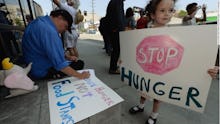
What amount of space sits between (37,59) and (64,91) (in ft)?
1.47

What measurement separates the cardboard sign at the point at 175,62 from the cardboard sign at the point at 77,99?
27 centimetres

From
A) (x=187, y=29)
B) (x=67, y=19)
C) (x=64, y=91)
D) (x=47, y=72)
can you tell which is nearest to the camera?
(x=187, y=29)

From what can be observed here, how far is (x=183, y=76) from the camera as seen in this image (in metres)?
0.87

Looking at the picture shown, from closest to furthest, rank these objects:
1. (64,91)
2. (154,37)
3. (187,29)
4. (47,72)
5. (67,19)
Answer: (187,29), (154,37), (64,91), (67,19), (47,72)

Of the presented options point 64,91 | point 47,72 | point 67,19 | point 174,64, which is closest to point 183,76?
point 174,64

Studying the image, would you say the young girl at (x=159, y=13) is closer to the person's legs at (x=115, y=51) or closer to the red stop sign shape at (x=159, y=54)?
the red stop sign shape at (x=159, y=54)

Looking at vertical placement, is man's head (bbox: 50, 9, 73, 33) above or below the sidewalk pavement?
above

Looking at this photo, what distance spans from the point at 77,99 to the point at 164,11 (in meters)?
0.92

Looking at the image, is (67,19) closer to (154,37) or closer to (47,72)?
(47,72)

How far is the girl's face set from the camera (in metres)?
1.08

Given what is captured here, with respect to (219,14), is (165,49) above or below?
below

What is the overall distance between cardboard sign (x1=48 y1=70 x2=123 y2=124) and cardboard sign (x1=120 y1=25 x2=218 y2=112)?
0.88ft

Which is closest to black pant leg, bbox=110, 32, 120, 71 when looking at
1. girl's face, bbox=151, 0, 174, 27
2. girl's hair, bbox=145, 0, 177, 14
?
girl's hair, bbox=145, 0, 177, 14

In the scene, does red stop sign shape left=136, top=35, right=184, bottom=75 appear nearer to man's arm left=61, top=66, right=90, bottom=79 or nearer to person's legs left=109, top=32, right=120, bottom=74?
man's arm left=61, top=66, right=90, bottom=79
